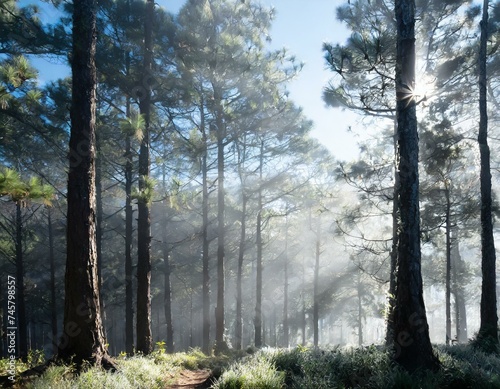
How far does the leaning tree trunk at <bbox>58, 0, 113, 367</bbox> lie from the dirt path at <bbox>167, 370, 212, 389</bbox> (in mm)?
1715

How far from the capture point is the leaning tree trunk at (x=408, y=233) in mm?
6168

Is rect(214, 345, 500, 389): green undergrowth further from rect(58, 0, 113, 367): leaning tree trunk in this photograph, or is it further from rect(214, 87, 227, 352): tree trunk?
rect(214, 87, 227, 352): tree trunk

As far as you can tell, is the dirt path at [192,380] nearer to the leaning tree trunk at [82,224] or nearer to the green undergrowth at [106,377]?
the green undergrowth at [106,377]

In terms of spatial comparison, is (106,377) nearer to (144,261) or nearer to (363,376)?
(363,376)

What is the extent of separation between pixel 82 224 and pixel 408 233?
5.79 metres

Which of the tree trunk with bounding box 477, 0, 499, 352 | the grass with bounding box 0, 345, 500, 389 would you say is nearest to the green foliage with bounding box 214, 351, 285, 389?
the grass with bounding box 0, 345, 500, 389

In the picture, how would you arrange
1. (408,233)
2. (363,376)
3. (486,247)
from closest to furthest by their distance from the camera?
(363,376) < (408,233) < (486,247)

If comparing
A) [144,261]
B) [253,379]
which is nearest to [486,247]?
[253,379]

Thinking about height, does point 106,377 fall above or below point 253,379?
above

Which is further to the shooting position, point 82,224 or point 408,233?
point 408,233

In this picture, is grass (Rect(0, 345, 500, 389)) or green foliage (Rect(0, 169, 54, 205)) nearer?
green foliage (Rect(0, 169, 54, 205))

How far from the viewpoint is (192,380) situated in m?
7.94

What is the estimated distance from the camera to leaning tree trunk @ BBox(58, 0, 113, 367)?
19.8 ft

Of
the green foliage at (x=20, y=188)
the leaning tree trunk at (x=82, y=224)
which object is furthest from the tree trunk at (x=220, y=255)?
the green foliage at (x=20, y=188)
